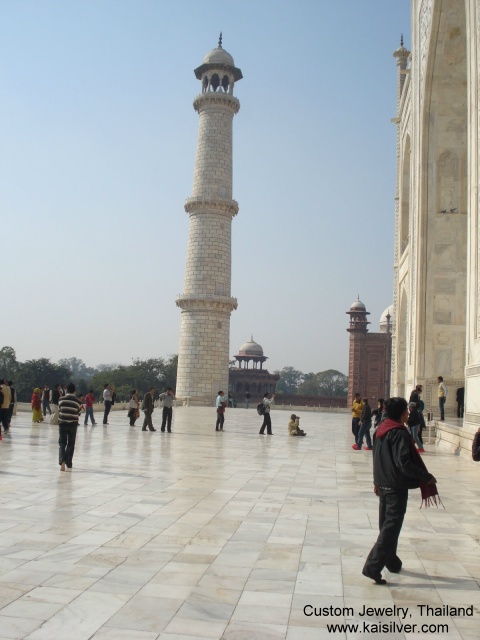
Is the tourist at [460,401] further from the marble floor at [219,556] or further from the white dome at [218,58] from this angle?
the white dome at [218,58]

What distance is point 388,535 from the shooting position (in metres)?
4.10

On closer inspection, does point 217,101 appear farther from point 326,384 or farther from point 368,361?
point 326,384

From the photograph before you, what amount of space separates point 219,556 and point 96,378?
5878 cm

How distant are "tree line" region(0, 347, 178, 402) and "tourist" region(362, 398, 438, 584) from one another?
49348 millimetres

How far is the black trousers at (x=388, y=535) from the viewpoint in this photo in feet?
13.2

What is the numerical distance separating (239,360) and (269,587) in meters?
57.9

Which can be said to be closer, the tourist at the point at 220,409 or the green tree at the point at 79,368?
the tourist at the point at 220,409

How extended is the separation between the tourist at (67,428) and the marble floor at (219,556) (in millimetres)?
246

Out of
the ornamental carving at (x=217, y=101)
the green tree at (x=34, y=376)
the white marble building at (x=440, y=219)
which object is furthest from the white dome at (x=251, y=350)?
the white marble building at (x=440, y=219)

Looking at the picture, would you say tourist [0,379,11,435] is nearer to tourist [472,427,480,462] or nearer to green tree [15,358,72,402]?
tourist [472,427,480,462]

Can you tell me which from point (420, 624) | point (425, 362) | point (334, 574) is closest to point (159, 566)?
point (334, 574)

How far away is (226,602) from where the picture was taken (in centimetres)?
362

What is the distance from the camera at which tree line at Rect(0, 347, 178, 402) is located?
5259cm

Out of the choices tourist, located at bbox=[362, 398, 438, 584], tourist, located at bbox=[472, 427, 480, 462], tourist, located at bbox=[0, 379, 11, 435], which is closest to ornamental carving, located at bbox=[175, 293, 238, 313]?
tourist, located at bbox=[0, 379, 11, 435]
